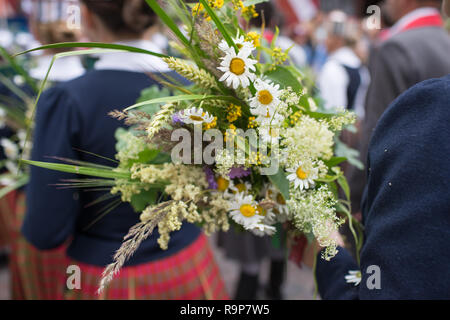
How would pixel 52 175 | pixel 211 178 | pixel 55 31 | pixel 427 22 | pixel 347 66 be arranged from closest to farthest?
1. pixel 211 178
2. pixel 52 175
3. pixel 427 22
4. pixel 55 31
5. pixel 347 66

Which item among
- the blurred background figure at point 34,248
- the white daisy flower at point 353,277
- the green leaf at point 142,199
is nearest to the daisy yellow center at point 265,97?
the green leaf at point 142,199

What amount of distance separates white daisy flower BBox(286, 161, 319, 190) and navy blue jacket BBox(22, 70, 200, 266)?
2.02 feet

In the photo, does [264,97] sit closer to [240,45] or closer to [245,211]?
[240,45]

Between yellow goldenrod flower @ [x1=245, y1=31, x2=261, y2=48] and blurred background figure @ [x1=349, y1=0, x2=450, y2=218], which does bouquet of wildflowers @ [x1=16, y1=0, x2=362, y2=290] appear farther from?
blurred background figure @ [x1=349, y1=0, x2=450, y2=218]

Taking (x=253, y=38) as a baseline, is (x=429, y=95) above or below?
below

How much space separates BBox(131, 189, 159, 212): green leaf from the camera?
0.87 m

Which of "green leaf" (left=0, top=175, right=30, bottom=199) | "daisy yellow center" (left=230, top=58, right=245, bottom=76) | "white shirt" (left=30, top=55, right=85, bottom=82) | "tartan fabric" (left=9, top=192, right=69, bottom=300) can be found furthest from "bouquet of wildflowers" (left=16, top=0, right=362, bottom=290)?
"white shirt" (left=30, top=55, right=85, bottom=82)

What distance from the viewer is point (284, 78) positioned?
0.81m

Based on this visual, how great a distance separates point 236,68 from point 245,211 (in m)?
0.32

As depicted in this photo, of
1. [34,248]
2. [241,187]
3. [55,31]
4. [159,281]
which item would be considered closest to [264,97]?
[241,187]

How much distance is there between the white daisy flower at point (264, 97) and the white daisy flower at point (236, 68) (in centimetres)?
3
